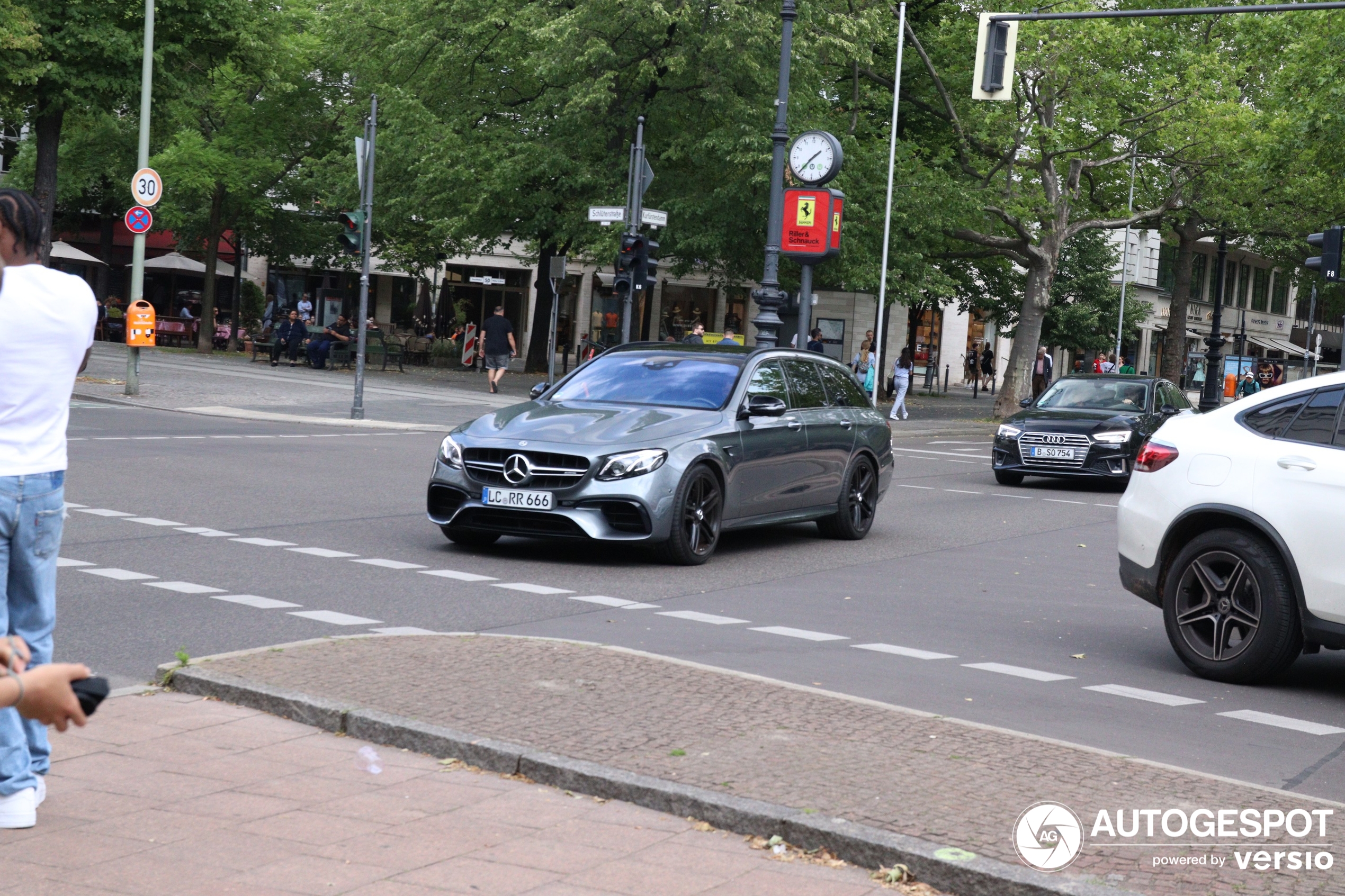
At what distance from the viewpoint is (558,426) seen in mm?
11227

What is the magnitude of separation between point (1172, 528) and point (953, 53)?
32.0 metres

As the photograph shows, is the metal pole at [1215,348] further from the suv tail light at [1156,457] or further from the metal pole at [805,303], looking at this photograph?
the suv tail light at [1156,457]

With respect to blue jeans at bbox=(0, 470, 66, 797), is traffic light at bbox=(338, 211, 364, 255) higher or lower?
higher

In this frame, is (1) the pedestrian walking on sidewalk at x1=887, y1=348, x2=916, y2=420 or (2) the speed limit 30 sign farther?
(1) the pedestrian walking on sidewalk at x1=887, y1=348, x2=916, y2=420

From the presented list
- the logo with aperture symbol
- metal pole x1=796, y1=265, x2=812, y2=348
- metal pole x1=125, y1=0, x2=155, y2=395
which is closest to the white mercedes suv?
the logo with aperture symbol

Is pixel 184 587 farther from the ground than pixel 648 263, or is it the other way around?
pixel 648 263

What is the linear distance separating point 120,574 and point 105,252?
51.9m

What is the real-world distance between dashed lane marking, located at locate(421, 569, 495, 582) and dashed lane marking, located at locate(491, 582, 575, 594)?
177mm

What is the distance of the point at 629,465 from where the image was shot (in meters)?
10.8

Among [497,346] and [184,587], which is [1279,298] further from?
[184,587]

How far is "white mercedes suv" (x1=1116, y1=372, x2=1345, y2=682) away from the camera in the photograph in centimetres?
771

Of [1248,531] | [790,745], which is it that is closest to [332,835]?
[790,745]

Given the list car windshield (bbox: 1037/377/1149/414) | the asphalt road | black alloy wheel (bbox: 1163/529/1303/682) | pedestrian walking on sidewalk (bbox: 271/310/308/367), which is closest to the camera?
the asphalt road
